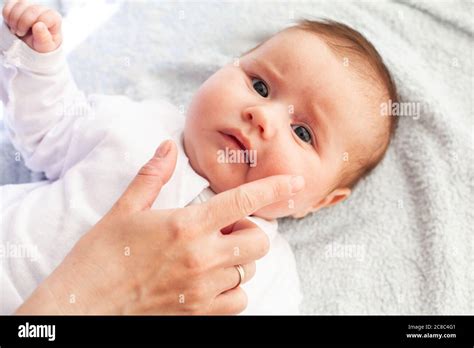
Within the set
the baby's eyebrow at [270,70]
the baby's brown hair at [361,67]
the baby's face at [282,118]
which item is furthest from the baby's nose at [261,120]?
the baby's brown hair at [361,67]

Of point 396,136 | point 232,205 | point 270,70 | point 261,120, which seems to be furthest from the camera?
point 396,136

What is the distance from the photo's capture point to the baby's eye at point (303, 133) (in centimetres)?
117

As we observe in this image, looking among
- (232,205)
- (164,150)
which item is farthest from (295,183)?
(164,150)

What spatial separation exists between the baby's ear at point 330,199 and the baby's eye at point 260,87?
27 cm

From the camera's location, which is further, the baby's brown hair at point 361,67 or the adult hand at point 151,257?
the baby's brown hair at point 361,67

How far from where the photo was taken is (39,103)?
1.24 meters

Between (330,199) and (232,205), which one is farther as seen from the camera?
(330,199)

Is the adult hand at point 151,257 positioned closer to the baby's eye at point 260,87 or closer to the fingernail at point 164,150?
the fingernail at point 164,150

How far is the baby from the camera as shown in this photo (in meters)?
1.12

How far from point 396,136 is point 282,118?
1.29ft

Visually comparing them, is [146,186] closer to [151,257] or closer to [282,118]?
[151,257]

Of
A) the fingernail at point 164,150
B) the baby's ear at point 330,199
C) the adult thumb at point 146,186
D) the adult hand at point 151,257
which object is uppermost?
the fingernail at point 164,150

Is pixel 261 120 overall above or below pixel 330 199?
above

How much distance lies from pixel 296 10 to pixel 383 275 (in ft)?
2.35
